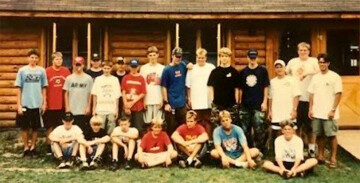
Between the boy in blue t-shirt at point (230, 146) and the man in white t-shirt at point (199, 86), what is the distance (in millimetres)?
639

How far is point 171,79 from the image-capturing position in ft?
28.0

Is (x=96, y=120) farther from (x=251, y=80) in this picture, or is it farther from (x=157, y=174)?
(x=251, y=80)

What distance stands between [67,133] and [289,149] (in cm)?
362

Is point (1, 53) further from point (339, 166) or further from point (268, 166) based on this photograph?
point (339, 166)

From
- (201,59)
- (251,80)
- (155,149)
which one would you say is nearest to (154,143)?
(155,149)

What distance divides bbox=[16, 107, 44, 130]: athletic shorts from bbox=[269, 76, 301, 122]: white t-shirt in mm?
4123

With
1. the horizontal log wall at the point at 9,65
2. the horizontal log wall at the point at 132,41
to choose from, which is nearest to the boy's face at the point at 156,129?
the horizontal log wall at the point at 132,41

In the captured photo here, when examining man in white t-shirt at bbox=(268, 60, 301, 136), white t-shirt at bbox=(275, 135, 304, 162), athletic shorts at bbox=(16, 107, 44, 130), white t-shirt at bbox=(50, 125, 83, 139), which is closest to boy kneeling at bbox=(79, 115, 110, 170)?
white t-shirt at bbox=(50, 125, 83, 139)

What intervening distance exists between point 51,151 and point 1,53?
161 inches

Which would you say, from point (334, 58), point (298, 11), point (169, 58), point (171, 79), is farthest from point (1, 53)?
point (334, 58)

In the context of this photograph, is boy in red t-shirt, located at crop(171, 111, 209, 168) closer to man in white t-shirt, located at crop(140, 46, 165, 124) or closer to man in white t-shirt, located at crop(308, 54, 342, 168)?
man in white t-shirt, located at crop(140, 46, 165, 124)

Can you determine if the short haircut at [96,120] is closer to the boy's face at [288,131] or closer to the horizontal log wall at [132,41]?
the boy's face at [288,131]

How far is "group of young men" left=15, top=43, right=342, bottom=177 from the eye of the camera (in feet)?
26.4

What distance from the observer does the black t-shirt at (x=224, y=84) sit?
330 inches
